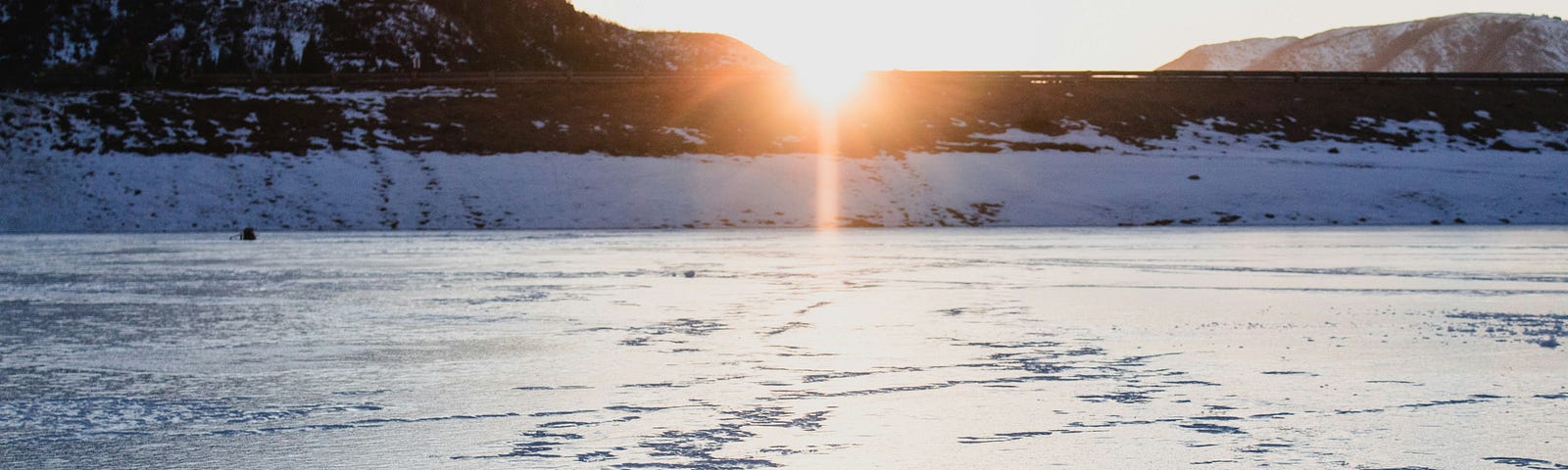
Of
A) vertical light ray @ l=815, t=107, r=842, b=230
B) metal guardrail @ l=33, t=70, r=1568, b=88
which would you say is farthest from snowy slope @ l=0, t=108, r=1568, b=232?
metal guardrail @ l=33, t=70, r=1568, b=88

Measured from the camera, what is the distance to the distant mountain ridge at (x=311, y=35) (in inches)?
3083

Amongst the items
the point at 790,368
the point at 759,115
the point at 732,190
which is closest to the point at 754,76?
the point at 759,115

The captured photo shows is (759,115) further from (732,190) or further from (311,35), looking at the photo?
(311,35)

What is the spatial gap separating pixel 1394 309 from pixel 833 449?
5925mm

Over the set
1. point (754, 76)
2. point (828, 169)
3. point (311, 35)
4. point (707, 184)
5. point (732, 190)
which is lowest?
point (732, 190)

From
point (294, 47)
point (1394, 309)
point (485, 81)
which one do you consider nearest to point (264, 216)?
point (485, 81)

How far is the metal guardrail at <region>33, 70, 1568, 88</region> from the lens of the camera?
4709cm

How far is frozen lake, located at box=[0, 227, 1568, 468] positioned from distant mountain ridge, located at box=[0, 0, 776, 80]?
215 feet

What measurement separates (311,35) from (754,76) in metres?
38.2

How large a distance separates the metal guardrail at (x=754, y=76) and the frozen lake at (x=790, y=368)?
3522 centimetres

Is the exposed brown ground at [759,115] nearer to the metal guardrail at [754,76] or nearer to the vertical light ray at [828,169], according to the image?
the vertical light ray at [828,169]

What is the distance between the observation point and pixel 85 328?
8477 millimetres

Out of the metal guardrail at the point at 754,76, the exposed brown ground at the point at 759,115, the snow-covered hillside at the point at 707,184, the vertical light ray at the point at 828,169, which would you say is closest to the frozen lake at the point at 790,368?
the vertical light ray at the point at 828,169

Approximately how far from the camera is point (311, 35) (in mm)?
80938
